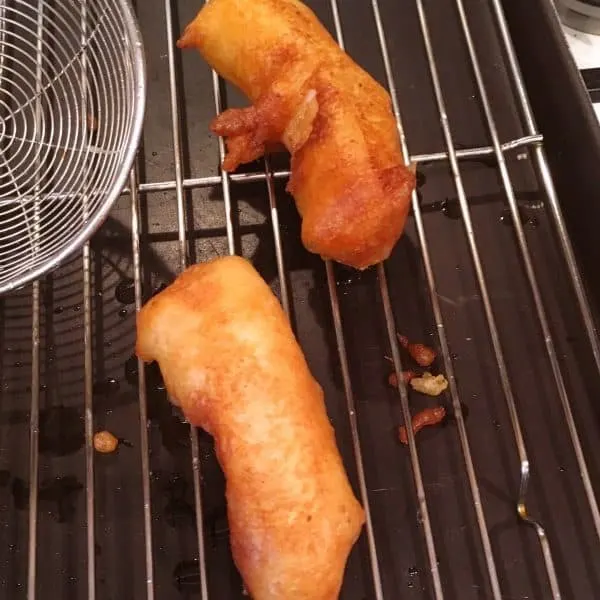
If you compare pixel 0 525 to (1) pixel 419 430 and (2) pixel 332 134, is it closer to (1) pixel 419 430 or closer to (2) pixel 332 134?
(1) pixel 419 430

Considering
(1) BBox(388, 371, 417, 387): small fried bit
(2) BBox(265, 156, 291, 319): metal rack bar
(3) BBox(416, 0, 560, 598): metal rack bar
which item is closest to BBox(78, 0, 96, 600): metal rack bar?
(2) BBox(265, 156, 291, 319): metal rack bar

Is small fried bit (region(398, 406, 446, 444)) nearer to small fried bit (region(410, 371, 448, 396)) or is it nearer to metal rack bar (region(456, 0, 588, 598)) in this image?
small fried bit (region(410, 371, 448, 396))

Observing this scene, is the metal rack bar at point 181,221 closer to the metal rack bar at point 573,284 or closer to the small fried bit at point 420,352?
the small fried bit at point 420,352

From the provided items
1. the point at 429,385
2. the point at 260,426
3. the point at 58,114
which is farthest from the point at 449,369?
the point at 58,114

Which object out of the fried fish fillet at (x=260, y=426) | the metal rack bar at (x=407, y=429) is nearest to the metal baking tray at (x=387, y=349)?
the metal rack bar at (x=407, y=429)

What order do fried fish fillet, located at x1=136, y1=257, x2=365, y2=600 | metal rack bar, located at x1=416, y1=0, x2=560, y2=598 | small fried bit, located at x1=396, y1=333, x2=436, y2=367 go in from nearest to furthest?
fried fish fillet, located at x1=136, y1=257, x2=365, y2=600 → metal rack bar, located at x1=416, y1=0, x2=560, y2=598 → small fried bit, located at x1=396, y1=333, x2=436, y2=367

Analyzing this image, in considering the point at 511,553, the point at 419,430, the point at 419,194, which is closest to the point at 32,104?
the point at 419,194
